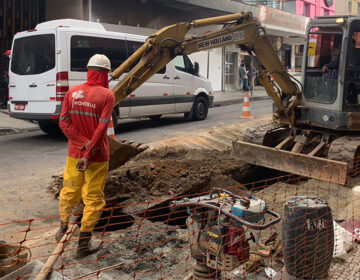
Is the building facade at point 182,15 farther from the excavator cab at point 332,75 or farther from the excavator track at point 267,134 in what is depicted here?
the excavator cab at point 332,75

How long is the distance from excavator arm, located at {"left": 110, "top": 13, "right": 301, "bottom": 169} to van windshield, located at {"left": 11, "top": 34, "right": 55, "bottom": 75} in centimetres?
315

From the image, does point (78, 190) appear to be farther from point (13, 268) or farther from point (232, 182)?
point (232, 182)

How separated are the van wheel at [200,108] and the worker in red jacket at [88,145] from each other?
29.5 ft

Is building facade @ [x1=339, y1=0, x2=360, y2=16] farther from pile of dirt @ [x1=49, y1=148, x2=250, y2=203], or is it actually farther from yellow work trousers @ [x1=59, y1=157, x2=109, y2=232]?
yellow work trousers @ [x1=59, y1=157, x2=109, y2=232]

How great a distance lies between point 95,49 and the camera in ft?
34.0

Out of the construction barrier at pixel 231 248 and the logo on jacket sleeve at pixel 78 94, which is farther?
the logo on jacket sleeve at pixel 78 94

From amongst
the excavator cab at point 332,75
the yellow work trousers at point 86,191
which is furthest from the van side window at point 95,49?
the yellow work trousers at point 86,191

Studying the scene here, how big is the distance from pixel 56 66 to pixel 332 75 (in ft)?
19.5

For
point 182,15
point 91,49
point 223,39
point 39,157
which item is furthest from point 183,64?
point 182,15

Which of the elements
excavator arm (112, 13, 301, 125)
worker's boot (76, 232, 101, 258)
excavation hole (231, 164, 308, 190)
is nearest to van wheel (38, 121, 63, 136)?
excavator arm (112, 13, 301, 125)

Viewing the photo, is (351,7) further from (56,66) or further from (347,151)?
(347,151)

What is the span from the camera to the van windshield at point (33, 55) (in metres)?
9.83

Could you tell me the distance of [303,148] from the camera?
7930 millimetres

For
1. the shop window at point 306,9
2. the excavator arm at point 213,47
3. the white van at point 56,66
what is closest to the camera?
the excavator arm at point 213,47
